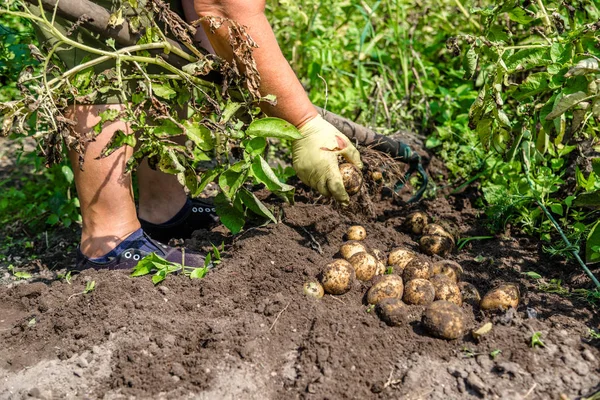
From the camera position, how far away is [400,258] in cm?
271

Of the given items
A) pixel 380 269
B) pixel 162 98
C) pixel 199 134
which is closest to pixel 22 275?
pixel 162 98

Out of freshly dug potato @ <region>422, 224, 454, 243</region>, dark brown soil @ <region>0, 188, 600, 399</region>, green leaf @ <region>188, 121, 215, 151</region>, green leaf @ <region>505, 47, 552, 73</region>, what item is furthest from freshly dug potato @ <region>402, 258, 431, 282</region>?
green leaf @ <region>188, 121, 215, 151</region>

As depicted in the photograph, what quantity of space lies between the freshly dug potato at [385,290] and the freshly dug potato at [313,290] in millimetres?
197

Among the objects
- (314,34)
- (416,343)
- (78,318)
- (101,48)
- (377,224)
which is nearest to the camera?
(416,343)

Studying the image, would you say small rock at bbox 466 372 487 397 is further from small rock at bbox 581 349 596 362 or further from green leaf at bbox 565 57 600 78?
green leaf at bbox 565 57 600 78

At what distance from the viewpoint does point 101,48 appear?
2646mm

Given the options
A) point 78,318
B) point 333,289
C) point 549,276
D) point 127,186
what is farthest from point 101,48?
point 549,276

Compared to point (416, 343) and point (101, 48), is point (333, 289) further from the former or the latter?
point (101, 48)

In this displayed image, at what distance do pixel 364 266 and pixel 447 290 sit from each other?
354mm

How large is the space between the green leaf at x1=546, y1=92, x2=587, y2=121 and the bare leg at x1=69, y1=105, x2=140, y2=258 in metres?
1.72

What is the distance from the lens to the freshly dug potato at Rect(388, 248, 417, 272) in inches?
106

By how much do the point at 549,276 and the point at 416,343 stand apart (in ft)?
2.76

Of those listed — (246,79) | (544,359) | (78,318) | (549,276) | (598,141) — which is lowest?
(549,276)

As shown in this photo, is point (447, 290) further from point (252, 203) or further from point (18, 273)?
point (18, 273)
